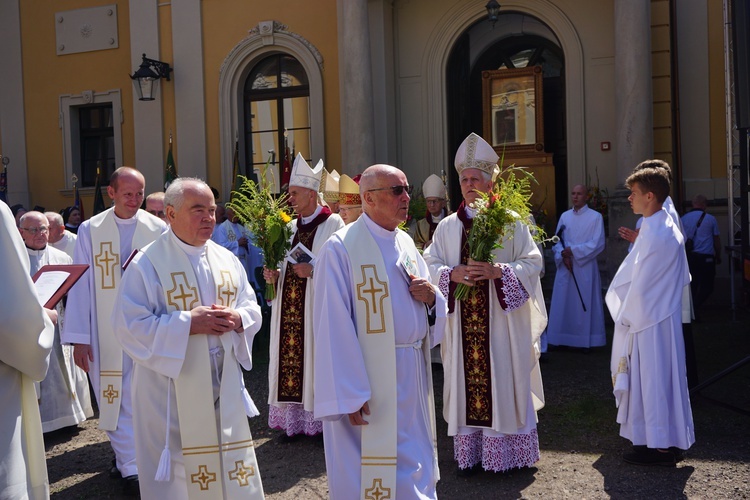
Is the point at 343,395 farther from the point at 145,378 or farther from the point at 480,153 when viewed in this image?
the point at 480,153

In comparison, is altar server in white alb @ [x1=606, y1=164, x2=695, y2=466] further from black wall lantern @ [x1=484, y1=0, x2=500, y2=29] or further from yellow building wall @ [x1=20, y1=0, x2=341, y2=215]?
yellow building wall @ [x1=20, y1=0, x2=341, y2=215]

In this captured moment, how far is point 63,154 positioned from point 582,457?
508 inches

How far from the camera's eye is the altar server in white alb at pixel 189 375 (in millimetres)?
3934

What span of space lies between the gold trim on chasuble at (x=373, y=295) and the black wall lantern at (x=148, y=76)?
11.0 m

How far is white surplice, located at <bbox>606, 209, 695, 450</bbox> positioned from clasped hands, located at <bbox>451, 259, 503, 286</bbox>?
0.99 metres

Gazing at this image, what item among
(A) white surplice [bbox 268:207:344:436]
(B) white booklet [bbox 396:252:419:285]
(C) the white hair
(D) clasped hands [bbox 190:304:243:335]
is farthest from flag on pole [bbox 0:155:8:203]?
(B) white booklet [bbox 396:252:419:285]

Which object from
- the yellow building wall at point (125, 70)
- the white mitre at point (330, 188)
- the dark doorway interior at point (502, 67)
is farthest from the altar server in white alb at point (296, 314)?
the yellow building wall at point (125, 70)

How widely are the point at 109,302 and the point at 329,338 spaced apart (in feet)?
8.19

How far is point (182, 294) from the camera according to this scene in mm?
4035

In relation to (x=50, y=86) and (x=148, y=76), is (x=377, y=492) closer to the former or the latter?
(x=148, y=76)

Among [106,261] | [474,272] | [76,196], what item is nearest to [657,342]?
[474,272]

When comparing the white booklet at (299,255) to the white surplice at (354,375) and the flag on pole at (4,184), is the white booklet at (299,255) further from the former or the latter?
the flag on pole at (4,184)

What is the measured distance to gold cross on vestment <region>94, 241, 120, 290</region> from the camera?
5.77 meters

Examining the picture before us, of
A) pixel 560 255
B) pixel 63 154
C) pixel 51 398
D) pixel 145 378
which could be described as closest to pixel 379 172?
pixel 145 378
